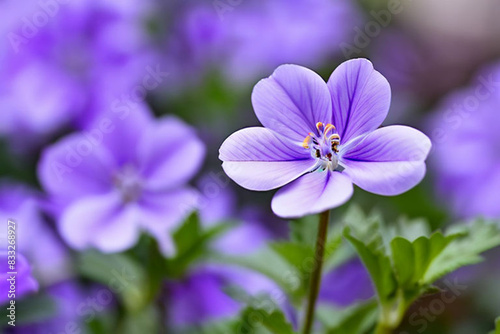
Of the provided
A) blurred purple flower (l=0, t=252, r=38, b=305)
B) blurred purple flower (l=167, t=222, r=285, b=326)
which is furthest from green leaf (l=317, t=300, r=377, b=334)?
blurred purple flower (l=0, t=252, r=38, b=305)

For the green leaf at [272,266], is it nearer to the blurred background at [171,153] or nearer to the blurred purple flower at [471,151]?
the blurred background at [171,153]

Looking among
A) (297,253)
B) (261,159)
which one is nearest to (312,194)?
(261,159)

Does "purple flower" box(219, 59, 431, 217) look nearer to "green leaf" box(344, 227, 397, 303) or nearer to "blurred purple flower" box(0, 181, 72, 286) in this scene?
"green leaf" box(344, 227, 397, 303)

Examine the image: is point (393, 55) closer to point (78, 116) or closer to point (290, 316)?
point (78, 116)

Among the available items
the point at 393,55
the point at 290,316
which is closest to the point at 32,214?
the point at 290,316

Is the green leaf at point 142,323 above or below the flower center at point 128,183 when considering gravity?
below

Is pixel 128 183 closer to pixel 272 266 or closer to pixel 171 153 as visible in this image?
pixel 171 153

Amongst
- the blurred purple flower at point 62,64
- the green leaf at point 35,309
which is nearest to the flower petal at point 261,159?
the green leaf at point 35,309
